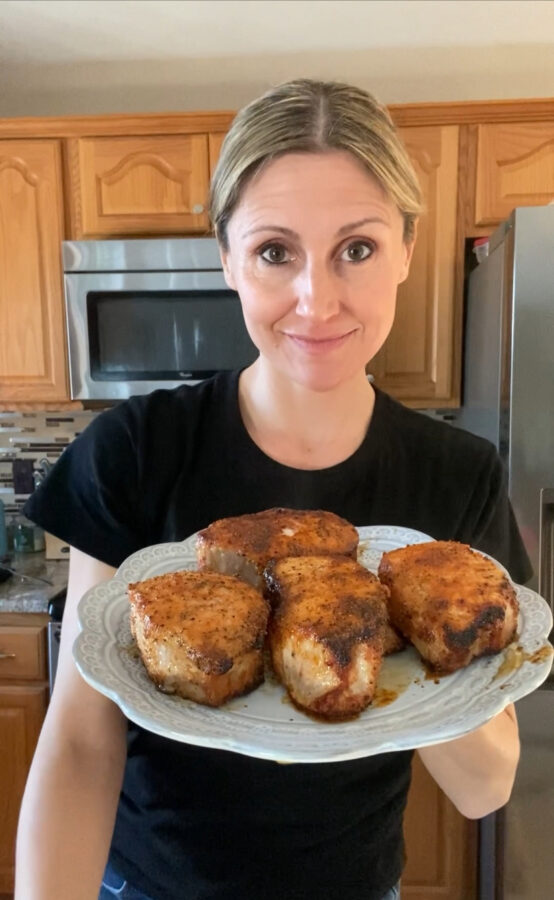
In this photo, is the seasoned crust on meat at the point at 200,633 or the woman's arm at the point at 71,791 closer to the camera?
the seasoned crust on meat at the point at 200,633

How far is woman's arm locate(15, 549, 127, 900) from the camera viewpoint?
0.67 meters

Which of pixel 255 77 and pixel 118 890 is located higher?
pixel 255 77

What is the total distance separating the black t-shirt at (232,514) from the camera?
82 cm

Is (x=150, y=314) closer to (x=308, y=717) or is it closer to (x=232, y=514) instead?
(x=232, y=514)

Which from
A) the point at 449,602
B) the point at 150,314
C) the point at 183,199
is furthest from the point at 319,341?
the point at 183,199

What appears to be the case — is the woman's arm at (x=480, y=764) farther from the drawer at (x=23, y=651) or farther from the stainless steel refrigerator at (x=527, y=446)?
the drawer at (x=23, y=651)

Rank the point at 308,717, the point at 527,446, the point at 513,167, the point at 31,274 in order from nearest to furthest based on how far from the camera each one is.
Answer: the point at 308,717
the point at 527,446
the point at 513,167
the point at 31,274

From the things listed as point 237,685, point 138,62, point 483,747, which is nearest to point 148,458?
point 237,685

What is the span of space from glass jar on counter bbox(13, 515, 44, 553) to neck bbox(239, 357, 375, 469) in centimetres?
178

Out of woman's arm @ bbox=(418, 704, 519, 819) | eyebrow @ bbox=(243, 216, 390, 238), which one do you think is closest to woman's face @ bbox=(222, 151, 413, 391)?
eyebrow @ bbox=(243, 216, 390, 238)

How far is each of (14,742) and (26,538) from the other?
75 centimetres

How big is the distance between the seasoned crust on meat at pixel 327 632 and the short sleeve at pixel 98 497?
28cm

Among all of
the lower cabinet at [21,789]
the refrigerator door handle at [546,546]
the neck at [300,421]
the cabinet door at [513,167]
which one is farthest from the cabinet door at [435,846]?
the cabinet door at [513,167]

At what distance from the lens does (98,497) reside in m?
0.84
